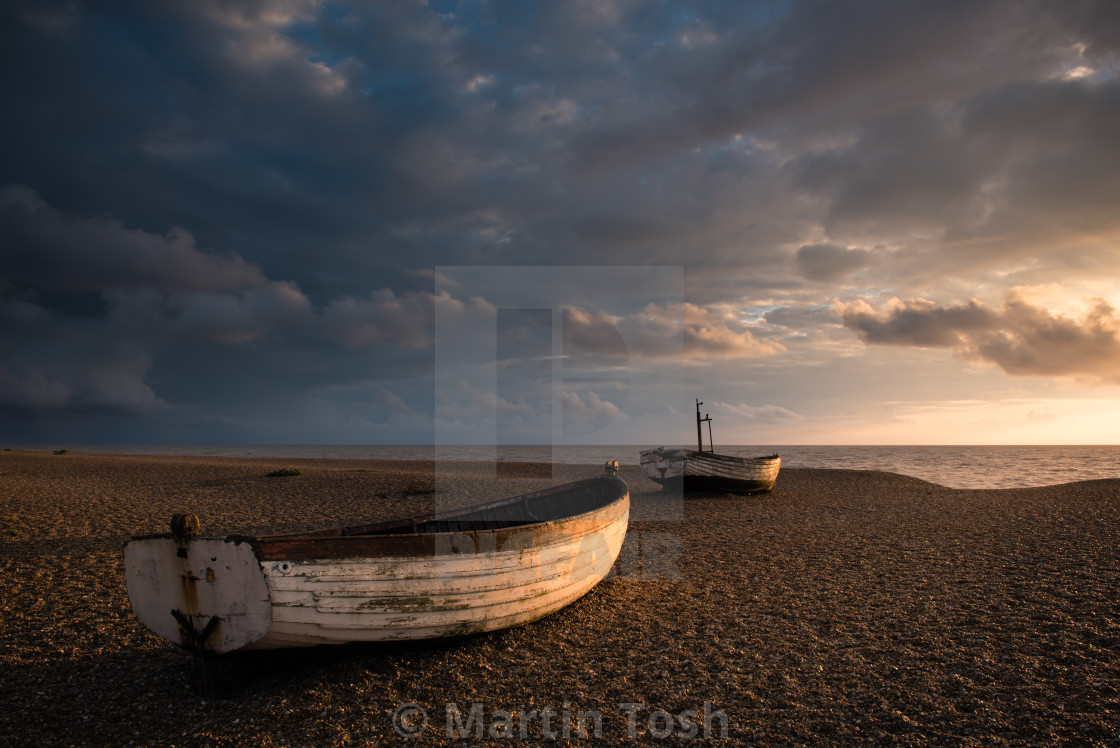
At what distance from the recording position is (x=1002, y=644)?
718 cm

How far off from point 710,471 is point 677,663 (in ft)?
52.7

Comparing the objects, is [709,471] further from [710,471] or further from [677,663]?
[677,663]

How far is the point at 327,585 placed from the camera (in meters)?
5.73

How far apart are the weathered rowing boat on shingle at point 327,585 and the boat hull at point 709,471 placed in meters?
16.0

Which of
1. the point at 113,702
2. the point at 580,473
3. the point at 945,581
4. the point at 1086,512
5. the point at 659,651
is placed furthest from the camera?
the point at 580,473

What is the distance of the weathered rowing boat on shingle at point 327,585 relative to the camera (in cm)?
557

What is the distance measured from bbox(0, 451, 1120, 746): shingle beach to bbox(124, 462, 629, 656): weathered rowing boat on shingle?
1.31 feet

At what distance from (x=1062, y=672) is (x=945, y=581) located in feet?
13.2

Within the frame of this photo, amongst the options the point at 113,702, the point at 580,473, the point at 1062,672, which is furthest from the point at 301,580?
the point at 580,473

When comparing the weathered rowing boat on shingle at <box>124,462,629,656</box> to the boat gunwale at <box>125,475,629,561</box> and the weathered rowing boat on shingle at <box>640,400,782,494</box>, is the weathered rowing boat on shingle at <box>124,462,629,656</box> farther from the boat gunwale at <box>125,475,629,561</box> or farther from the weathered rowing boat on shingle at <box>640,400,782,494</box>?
the weathered rowing boat on shingle at <box>640,400,782,494</box>

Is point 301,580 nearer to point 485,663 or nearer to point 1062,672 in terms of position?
point 485,663

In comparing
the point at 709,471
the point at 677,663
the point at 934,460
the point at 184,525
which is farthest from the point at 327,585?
the point at 934,460

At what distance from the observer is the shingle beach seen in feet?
17.5

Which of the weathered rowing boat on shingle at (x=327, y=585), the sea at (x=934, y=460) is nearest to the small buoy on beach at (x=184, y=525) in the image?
the weathered rowing boat on shingle at (x=327, y=585)
